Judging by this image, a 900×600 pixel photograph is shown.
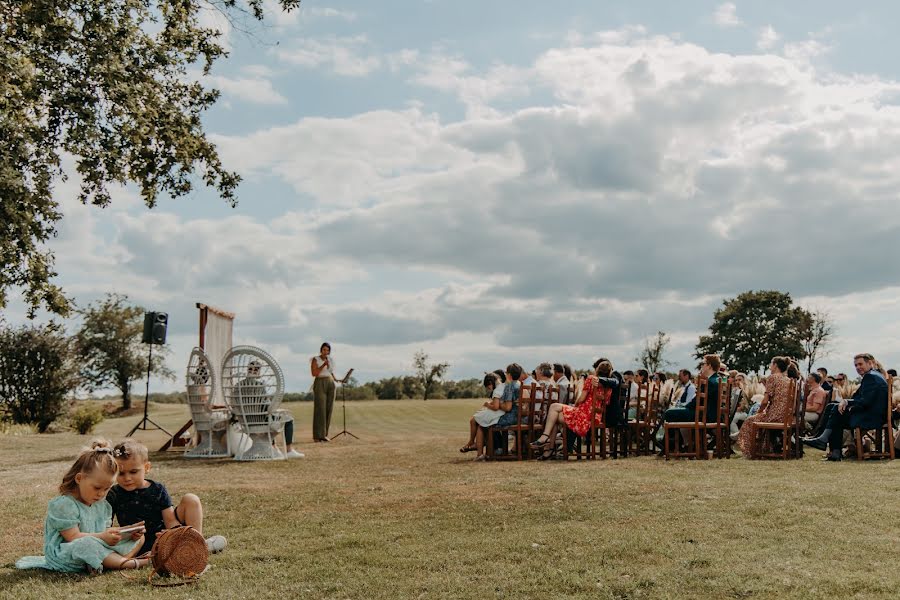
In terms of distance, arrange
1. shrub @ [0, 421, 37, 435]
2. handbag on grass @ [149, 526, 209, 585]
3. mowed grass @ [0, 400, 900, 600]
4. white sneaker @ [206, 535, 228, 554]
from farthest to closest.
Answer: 1. shrub @ [0, 421, 37, 435]
2. white sneaker @ [206, 535, 228, 554]
3. handbag on grass @ [149, 526, 209, 585]
4. mowed grass @ [0, 400, 900, 600]

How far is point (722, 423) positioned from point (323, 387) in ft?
31.5

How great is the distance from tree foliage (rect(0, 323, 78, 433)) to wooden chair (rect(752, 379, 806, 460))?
2465cm

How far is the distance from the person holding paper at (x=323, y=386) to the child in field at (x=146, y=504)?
13443 mm

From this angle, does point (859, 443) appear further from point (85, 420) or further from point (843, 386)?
point (85, 420)

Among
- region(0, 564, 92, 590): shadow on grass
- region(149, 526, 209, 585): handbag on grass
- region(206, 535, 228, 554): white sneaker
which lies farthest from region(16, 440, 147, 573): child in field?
region(206, 535, 228, 554): white sneaker

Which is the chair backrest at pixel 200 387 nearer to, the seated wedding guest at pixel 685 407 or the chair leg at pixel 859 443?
the seated wedding guest at pixel 685 407

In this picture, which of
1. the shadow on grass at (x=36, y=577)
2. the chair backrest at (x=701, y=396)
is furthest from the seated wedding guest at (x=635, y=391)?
the shadow on grass at (x=36, y=577)

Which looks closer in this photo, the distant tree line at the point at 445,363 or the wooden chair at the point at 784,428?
the wooden chair at the point at 784,428

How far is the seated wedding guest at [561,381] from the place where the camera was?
53.1 feet

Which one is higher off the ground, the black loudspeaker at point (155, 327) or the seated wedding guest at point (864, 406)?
the black loudspeaker at point (155, 327)

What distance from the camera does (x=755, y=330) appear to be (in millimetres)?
63250

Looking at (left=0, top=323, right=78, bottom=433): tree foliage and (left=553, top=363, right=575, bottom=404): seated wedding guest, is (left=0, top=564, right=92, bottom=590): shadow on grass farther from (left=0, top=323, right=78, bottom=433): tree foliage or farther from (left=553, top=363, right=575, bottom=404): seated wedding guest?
(left=0, top=323, right=78, bottom=433): tree foliage

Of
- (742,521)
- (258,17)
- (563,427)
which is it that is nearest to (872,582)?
(742,521)

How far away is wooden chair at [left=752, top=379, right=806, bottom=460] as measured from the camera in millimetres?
14773
